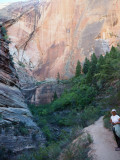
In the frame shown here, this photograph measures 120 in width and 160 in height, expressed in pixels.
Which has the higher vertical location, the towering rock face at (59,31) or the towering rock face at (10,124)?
the towering rock face at (59,31)

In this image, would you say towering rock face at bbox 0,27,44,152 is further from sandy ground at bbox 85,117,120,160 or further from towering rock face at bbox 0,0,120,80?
towering rock face at bbox 0,0,120,80

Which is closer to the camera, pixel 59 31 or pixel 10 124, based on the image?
pixel 10 124

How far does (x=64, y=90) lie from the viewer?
30.4 meters

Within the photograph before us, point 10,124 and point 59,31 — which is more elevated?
point 59,31

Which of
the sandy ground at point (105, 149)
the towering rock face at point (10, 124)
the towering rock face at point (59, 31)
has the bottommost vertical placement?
the sandy ground at point (105, 149)

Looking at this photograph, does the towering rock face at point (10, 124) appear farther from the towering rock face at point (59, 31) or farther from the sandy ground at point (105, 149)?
the towering rock face at point (59, 31)

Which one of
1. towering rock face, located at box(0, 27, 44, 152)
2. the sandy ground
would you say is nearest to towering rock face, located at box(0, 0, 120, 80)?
towering rock face, located at box(0, 27, 44, 152)

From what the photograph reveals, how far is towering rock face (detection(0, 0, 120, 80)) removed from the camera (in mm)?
39125

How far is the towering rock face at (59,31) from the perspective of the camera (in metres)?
39.1

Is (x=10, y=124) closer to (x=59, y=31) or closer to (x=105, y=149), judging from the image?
(x=105, y=149)

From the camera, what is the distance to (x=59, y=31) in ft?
151

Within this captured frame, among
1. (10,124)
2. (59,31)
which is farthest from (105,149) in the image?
(59,31)

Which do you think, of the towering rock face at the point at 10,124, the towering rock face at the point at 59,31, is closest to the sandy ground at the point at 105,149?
the towering rock face at the point at 10,124

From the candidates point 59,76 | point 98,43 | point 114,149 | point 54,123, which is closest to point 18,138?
point 114,149
